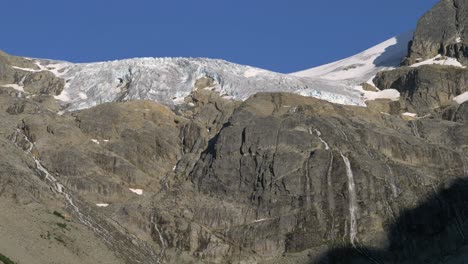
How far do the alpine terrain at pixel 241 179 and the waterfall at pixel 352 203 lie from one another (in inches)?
7.4

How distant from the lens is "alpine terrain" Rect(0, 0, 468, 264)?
403ft

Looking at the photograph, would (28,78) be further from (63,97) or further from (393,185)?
(393,185)

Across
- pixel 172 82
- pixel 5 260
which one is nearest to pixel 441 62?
pixel 172 82

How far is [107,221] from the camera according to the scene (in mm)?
126500

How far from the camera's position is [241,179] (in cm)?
13875

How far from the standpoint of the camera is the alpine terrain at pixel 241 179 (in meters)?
123

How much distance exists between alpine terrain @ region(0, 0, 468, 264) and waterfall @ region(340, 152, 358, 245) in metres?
0.19

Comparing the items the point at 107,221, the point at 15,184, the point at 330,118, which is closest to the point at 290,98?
the point at 330,118

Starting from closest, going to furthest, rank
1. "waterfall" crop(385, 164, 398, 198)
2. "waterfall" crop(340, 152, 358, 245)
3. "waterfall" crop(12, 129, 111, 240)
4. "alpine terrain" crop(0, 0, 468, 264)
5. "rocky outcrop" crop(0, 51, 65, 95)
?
"waterfall" crop(12, 129, 111, 240), "alpine terrain" crop(0, 0, 468, 264), "waterfall" crop(340, 152, 358, 245), "waterfall" crop(385, 164, 398, 198), "rocky outcrop" crop(0, 51, 65, 95)

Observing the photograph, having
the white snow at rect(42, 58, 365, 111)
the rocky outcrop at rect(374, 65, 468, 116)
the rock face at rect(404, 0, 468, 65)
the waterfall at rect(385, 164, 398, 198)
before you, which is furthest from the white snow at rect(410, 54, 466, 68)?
the waterfall at rect(385, 164, 398, 198)

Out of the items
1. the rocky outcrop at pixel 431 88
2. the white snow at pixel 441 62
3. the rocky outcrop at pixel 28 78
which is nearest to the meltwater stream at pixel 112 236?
the rocky outcrop at pixel 28 78

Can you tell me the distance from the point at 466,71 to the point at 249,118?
51.0m

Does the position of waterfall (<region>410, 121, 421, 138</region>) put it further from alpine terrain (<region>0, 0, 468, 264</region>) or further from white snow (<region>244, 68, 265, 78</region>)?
white snow (<region>244, 68, 265, 78</region>)

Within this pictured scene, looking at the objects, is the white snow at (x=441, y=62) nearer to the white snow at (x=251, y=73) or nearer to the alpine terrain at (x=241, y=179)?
the alpine terrain at (x=241, y=179)
